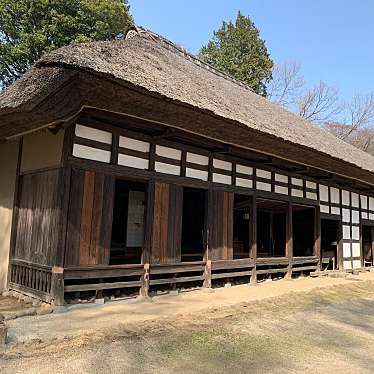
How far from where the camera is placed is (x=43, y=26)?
49.5 feet

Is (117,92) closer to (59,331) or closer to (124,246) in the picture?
(59,331)

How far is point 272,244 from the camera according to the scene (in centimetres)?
1109

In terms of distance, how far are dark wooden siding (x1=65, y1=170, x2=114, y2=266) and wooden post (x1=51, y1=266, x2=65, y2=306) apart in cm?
15

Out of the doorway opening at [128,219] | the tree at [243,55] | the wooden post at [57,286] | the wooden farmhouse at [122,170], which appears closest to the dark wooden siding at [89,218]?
the wooden farmhouse at [122,170]

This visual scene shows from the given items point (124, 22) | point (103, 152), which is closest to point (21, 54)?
point (124, 22)

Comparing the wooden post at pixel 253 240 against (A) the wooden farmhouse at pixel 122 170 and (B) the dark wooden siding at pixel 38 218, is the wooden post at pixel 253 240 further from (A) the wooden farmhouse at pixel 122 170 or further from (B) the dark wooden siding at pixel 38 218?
(B) the dark wooden siding at pixel 38 218

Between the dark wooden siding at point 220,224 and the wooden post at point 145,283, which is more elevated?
the dark wooden siding at point 220,224

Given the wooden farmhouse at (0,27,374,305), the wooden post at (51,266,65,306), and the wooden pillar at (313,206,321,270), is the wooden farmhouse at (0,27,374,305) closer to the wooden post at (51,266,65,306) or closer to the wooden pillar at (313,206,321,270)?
the wooden post at (51,266,65,306)

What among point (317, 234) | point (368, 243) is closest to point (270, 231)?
point (317, 234)

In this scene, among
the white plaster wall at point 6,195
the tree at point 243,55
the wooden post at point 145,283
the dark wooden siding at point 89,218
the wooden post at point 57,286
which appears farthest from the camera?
the tree at point 243,55

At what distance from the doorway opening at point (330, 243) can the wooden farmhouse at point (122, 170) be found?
306cm

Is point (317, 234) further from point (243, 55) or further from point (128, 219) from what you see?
point (243, 55)

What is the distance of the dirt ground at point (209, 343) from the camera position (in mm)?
3139

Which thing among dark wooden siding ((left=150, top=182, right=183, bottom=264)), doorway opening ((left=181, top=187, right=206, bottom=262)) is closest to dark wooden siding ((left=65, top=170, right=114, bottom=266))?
dark wooden siding ((left=150, top=182, right=183, bottom=264))
